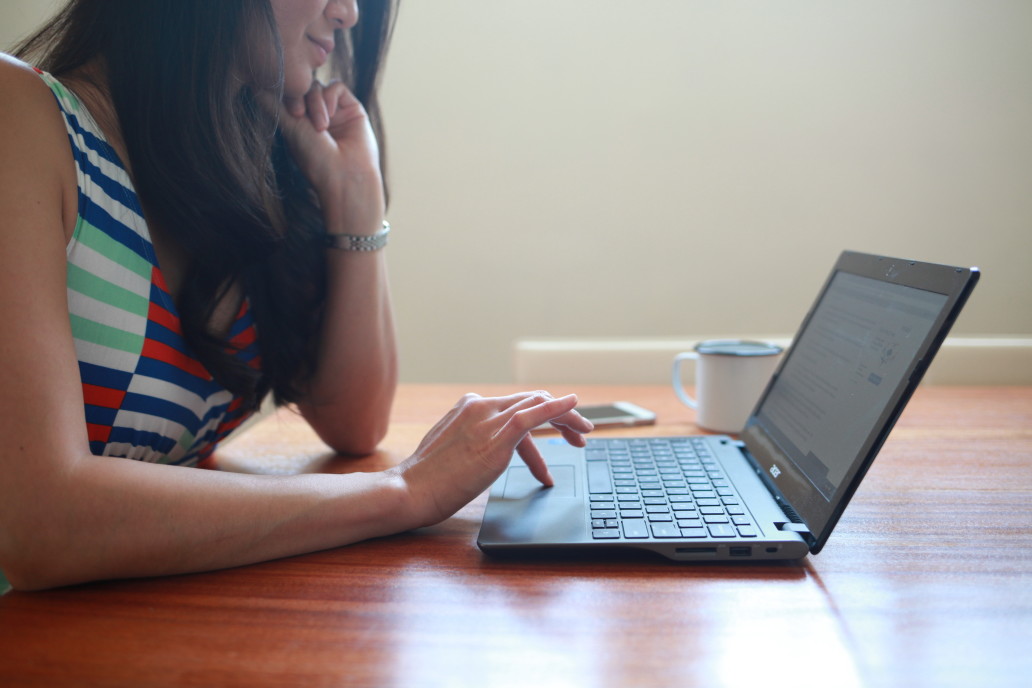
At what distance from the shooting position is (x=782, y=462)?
794 mm

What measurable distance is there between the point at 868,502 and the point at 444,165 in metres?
2.05

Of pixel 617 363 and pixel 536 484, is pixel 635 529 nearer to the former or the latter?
pixel 536 484

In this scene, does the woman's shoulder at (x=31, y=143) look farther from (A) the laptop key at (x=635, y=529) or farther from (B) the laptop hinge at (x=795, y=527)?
(B) the laptop hinge at (x=795, y=527)

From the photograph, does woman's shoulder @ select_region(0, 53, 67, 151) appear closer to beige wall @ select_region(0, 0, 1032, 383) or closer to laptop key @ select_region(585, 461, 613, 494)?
laptop key @ select_region(585, 461, 613, 494)

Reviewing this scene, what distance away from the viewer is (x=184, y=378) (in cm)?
84

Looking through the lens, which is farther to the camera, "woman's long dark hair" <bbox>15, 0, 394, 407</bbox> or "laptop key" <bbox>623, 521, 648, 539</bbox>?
"woman's long dark hair" <bbox>15, 0, 394, 407</bbox>

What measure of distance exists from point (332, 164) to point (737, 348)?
640 mm

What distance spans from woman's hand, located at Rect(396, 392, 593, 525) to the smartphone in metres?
0.38

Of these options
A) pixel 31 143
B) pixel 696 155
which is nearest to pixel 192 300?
pixel 31 143

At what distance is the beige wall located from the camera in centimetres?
245

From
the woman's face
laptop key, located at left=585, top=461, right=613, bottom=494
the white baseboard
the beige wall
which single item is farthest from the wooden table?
the beige wall

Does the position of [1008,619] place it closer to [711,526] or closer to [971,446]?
[711,526]

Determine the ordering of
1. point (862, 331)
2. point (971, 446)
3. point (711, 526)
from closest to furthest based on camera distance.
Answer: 1. point (711, 526)
2. point (862, 331)
3. point (971, 446)

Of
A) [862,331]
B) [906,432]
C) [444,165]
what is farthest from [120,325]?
[444,165]
